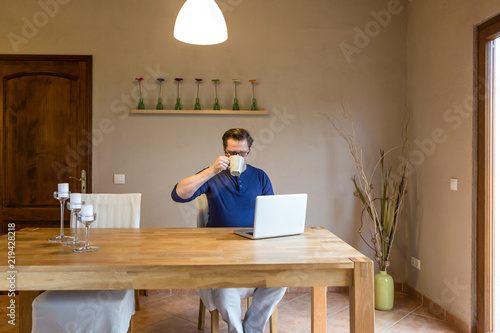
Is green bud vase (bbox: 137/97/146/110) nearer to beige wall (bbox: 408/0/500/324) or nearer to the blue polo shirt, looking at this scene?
the blue polo shirt

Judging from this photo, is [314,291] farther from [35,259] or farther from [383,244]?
[35,259]

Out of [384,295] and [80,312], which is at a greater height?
[80,312]

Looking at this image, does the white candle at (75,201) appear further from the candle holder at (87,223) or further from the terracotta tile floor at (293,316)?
the terracotta tile floor at (293,316)

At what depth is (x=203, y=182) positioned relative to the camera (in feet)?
8.44

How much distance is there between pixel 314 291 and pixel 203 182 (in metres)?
0.91

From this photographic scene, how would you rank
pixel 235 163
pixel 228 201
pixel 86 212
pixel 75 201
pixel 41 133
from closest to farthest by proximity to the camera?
pixel 86 212
pixel 75 201
pixel 235 163
pixel 228 201
pixel 41 133

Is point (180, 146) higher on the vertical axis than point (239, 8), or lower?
lower

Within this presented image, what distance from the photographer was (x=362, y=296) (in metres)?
1.81

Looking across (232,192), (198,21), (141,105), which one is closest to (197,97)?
(141,105)

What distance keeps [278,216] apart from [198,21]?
1067 millimetres

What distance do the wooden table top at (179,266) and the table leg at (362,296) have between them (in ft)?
0.12

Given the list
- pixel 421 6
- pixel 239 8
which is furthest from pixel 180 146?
pixel 421 6

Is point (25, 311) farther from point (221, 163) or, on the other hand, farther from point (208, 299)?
point (221, 163)

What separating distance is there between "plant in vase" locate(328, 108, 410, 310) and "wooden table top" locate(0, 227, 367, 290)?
62.0 inches
